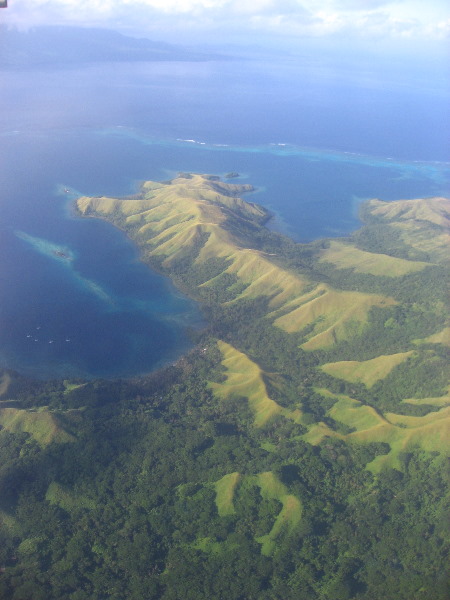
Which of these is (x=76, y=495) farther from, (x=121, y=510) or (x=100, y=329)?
(x=100, y=329)

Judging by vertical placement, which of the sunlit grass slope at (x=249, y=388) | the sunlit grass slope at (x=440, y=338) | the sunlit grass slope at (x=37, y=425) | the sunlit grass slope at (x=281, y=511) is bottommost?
the sunlit grass slope at (x=281, y=511)

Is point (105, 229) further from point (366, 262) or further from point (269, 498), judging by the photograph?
point (269, 498)

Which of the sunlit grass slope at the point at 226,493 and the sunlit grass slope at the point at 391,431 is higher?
the sunlit grass slope at the point at 391,431

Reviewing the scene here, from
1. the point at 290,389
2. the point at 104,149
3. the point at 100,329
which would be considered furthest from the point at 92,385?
the point at 104,149

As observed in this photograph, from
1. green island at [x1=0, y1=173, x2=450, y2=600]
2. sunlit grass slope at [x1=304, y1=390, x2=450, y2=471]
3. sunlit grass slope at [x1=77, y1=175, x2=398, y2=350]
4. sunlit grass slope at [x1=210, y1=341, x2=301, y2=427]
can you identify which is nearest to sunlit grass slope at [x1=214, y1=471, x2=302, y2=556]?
green island at [x1=0, y1=173, x2=450, y2=600]

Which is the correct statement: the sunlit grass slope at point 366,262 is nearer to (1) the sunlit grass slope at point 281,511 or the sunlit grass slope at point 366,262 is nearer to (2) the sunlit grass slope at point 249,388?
(2) the sunlit grass slope at point 249,388

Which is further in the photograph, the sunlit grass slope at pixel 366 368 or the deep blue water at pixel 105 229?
the deep blue water at pixel 105 229

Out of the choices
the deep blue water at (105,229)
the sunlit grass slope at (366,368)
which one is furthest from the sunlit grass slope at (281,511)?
the deep blue water at (105,229)
